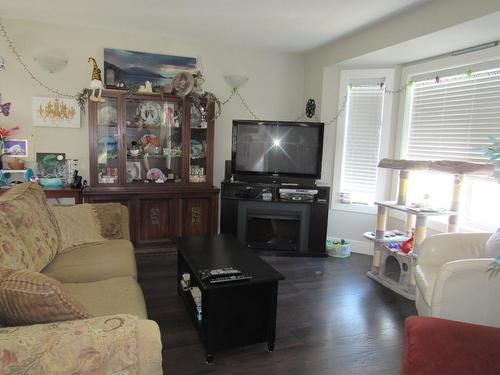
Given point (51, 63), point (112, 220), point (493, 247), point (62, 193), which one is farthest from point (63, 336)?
point (51, 63)

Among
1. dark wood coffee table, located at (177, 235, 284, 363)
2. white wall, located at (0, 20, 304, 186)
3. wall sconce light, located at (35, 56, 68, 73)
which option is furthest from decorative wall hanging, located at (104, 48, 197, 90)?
dark wood coffee table, located at (177, 235, 284, 363)

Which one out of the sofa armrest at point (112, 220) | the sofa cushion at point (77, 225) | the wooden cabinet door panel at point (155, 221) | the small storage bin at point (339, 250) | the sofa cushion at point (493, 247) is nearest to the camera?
the sofa cushion at point (493, 247)

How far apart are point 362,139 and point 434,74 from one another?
998mm

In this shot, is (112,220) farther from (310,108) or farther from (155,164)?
(310,108)

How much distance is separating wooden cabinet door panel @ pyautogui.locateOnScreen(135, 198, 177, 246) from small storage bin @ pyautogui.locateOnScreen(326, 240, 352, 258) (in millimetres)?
1789

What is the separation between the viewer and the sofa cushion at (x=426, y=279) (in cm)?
229

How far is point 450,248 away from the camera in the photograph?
2674 millimetres

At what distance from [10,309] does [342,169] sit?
3830 mm

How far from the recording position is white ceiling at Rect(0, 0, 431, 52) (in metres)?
3.08

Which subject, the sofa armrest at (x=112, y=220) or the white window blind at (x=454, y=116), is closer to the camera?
the sofa armrest at (x=112, y=220)

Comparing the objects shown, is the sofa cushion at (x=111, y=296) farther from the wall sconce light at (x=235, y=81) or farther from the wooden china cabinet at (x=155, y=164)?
the wall sconce light at (x=235, y=81)

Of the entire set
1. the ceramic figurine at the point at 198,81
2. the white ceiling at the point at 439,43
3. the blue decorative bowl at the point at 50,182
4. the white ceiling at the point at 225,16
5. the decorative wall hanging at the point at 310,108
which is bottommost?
the blue decorative bowl at the point at 50,182

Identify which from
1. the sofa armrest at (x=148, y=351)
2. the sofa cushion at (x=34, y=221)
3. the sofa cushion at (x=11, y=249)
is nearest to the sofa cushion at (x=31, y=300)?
the sofa armrest at (x=148, y=351)

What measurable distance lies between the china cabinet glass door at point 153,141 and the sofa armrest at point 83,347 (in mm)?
2996
